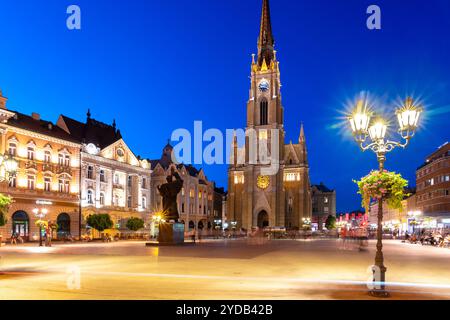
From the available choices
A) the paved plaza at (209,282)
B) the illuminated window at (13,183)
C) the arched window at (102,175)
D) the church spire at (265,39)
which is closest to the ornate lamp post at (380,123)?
the paved plaza at (209,282)

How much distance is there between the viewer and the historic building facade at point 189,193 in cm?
8981

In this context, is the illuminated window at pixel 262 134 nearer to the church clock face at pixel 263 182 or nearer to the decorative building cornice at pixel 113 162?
the church clock face at pixel 263 182

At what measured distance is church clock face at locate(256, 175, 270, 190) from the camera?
4129 inches

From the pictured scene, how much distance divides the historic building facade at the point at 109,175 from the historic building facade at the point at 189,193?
8792 mm

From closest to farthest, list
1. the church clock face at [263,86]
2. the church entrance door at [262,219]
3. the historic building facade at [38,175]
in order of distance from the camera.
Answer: the historic building facade at [38,175], the church entrance door at [262,219], the church clock face at [263,86]

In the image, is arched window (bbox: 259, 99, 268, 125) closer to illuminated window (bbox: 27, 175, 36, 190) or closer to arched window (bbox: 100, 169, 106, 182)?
arched window (bbox: 100, 169, 106, 182)

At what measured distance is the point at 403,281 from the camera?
15.8 metres

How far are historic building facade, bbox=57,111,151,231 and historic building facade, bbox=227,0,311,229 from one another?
32.0 meters

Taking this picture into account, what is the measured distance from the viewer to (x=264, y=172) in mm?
105188

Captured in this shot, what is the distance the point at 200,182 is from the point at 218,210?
1751 cm

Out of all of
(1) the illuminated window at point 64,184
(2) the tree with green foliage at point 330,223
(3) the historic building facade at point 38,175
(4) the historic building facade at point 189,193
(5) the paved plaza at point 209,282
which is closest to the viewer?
(5) the paved plaza at point 209,282
